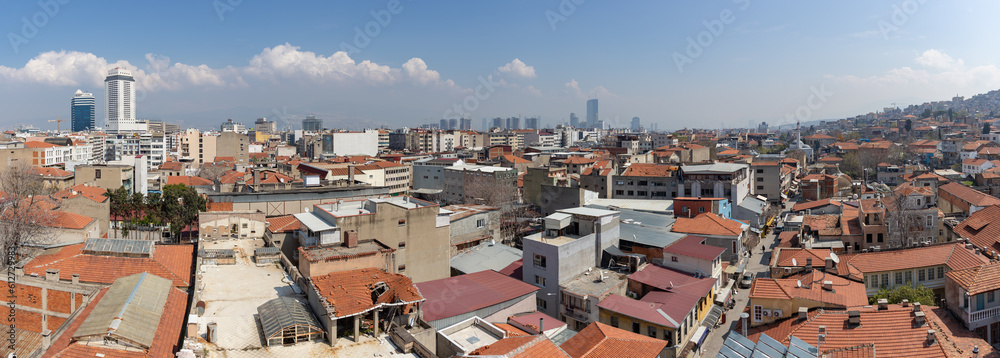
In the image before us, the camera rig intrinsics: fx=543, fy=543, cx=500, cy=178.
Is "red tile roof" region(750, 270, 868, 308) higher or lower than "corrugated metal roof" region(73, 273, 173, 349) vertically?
lower

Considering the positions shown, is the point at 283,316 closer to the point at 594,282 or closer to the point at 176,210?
the point at 594,282

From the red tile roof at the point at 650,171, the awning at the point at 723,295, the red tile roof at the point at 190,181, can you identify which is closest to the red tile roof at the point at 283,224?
the awning at the point at 723,295

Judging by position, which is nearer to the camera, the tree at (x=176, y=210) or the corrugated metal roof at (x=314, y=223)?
the corrugated metal roof at (x=314, y=223)

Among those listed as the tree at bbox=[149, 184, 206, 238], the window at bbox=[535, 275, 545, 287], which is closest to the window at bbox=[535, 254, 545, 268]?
the window at bbox=[535, 275, 545, 287]

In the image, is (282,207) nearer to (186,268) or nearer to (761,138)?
(186,268)

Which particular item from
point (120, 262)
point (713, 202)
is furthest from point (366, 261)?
point (713, 202)

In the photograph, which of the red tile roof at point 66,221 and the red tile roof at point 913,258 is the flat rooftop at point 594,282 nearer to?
the red tile roof at point 913,258

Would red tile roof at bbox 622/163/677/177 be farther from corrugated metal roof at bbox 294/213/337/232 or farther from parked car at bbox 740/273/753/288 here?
corrugated metal roof at bbox 294/213/337/232
